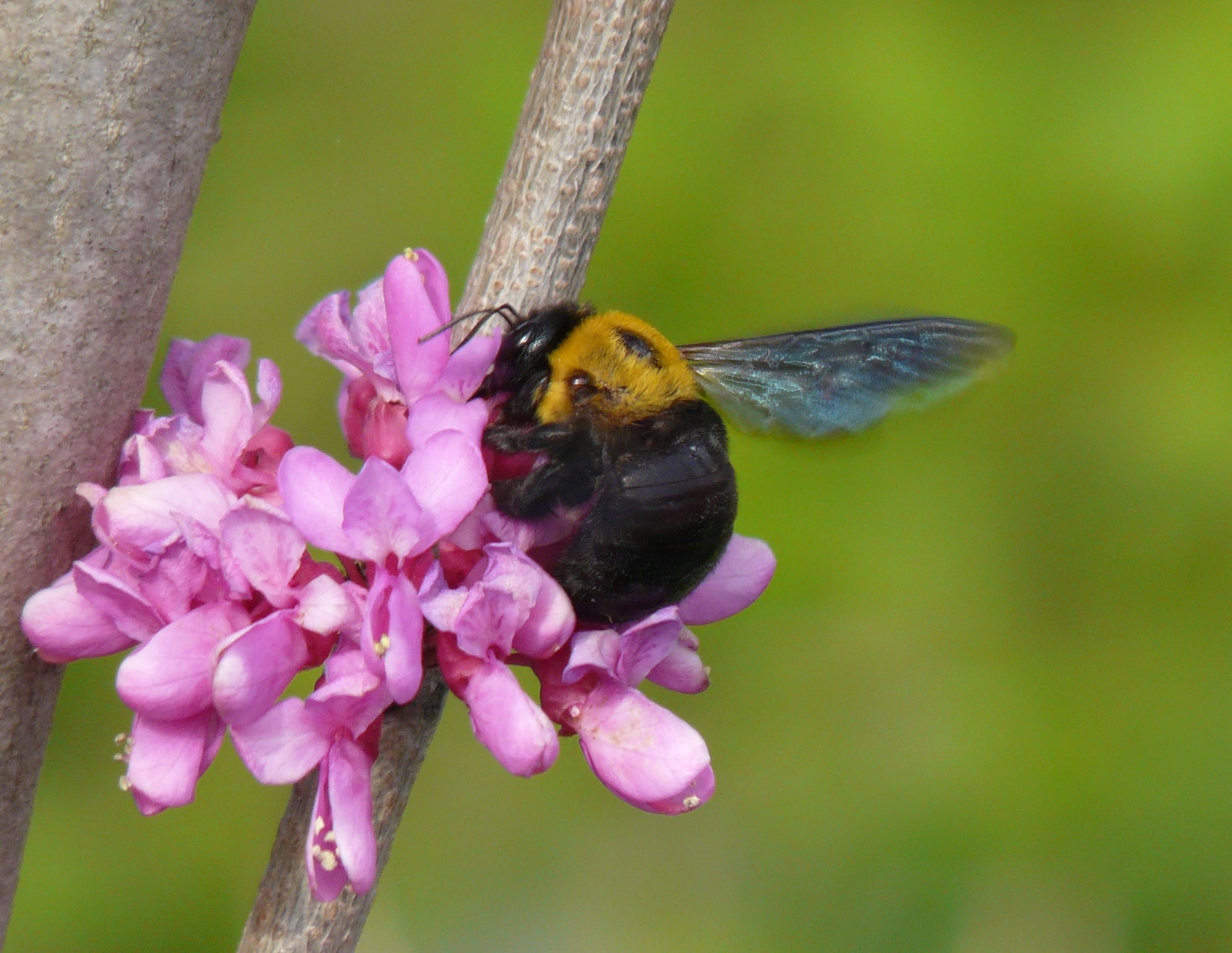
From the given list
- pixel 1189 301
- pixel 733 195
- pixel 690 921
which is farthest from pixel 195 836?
pixel 1189 301

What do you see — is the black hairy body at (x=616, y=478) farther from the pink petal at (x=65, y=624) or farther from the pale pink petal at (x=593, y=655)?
the pink petal at (x=65, y=624)

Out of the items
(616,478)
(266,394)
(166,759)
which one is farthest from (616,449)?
(166,759)

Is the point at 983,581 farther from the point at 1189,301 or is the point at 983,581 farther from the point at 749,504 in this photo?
the point at 1189,301

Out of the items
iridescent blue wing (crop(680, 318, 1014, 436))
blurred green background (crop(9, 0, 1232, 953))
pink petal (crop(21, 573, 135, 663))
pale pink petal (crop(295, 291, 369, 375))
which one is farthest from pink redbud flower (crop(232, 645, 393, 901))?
blurred green background (crop(9, 0, 1232, 953))

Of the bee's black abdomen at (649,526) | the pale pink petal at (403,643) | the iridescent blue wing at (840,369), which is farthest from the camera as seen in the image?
the iridescent blue wing at (840,369)

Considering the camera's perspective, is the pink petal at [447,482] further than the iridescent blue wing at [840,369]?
No

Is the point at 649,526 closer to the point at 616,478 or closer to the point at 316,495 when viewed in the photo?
the point at 616,478

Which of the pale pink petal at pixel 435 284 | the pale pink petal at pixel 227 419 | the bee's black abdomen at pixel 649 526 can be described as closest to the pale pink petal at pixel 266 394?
the pale pink petal at pixel 227 419

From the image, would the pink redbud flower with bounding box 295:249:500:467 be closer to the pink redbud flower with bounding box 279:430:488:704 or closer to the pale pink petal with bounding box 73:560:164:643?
the pink redbud flower with bounding box 279:430:488:704
